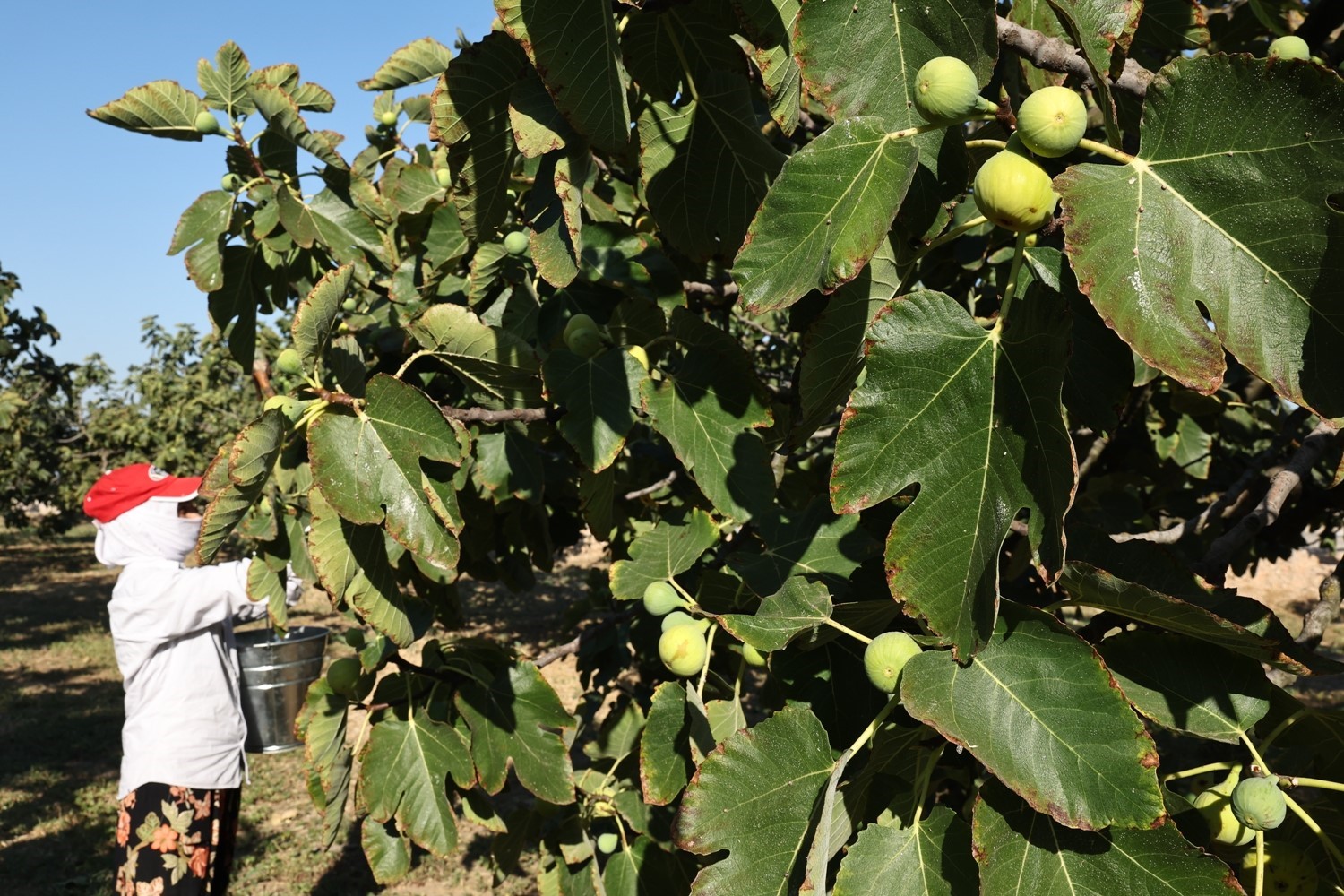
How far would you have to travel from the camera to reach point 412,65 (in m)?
2.71

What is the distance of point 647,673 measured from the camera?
9.27 ft

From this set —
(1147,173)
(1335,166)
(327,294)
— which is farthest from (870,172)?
(327,294)

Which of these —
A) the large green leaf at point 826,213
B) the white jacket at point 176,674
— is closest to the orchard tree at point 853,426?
the large green leaf at point 826,213

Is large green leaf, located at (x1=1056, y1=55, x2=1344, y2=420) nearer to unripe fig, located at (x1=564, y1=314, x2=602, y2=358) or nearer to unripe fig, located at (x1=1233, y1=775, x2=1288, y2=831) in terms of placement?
unripe fig, located at (x1=1233, y1=775, x2=1288, y2=831)

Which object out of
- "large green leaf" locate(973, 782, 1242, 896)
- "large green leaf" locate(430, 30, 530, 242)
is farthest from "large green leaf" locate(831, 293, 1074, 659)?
"large green leaf" locate(430, 30, 530, 242)

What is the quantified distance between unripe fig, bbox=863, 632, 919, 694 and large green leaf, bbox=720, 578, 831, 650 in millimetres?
95

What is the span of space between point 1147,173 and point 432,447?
3.65 feet

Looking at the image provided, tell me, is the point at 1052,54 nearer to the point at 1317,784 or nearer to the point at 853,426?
the point at 853,426

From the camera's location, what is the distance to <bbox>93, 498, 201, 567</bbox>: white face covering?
4.01 meters

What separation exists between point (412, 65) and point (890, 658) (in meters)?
2.31

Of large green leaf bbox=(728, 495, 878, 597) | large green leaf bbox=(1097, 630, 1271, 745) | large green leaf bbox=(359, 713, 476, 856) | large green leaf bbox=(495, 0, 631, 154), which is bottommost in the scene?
large green leaf bbox=(359, 713, 476, 856)

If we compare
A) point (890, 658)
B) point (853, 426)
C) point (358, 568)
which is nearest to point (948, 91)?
point (853, 426)

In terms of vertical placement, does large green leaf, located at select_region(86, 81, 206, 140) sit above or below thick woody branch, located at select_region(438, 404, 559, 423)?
above

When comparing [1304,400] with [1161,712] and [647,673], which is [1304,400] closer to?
[1161,712]
